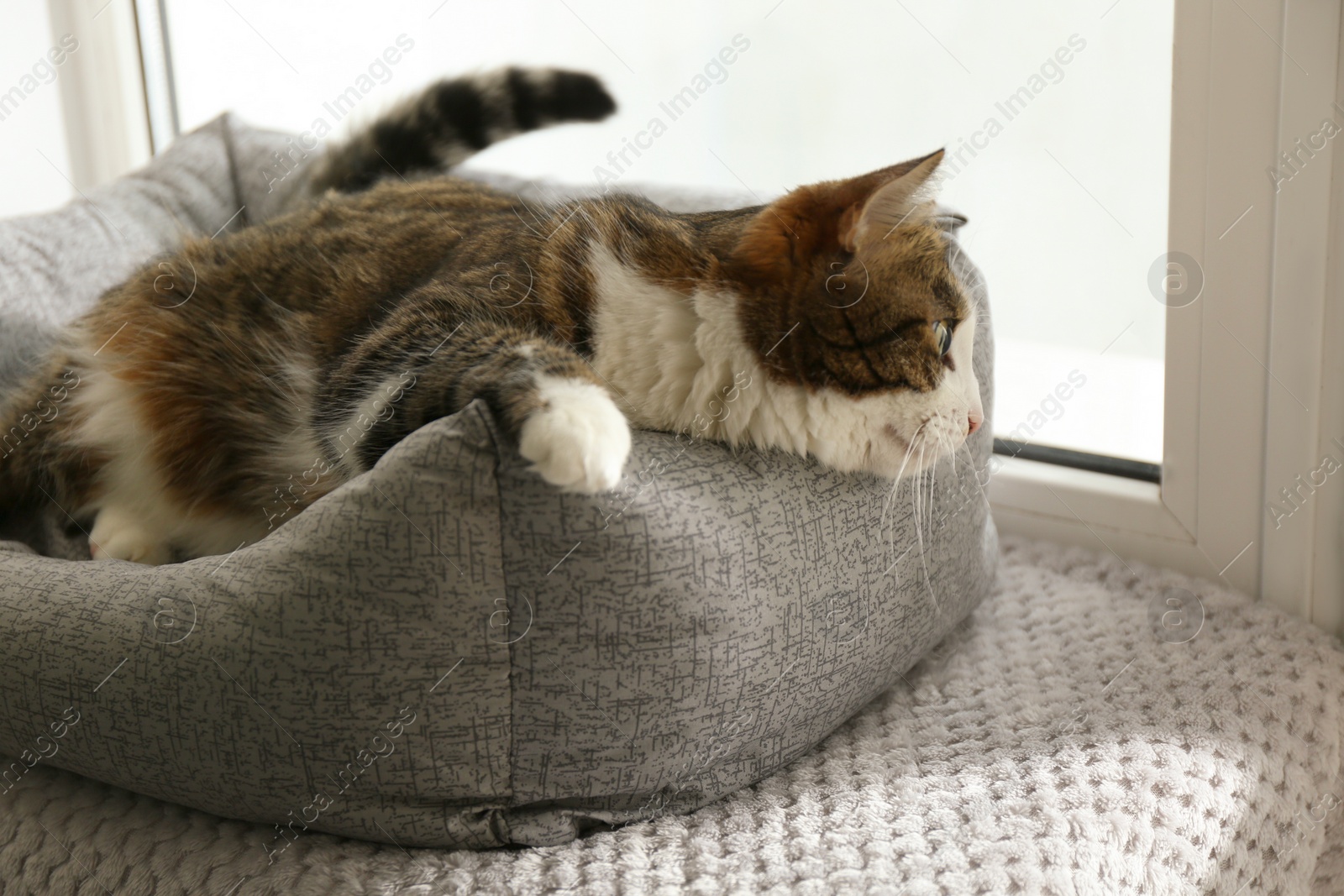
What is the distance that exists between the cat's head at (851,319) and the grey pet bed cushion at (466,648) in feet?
0.22

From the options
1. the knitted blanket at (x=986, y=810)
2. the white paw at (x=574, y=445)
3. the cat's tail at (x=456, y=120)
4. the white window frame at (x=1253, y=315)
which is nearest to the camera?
the white paw at (x=574, y=445)

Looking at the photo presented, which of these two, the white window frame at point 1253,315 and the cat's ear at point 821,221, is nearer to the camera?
the cat's ear at point 821,221

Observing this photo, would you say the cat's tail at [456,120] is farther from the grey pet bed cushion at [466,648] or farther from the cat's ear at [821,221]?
the grey pet bed cushion at [466,648]

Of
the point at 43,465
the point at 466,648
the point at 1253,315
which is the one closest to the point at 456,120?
the point at 43,465

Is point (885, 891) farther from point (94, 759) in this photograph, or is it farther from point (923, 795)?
point (94, 759)

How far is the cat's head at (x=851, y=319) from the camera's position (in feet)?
2.97

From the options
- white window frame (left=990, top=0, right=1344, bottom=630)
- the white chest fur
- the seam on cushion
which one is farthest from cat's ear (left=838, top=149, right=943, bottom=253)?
white window frame (left=990, top=0, right=1344, bottom=630)

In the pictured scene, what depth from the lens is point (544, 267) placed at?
3.26 feet

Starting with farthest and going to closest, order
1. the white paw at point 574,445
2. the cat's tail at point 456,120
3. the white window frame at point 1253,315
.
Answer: the cat's tail at point 456,120 < the white window frame at point 1253,315 < the white paw at point 574,445

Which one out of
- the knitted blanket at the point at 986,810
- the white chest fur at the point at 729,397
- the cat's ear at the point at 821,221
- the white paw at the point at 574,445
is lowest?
the knitted blanket at the point at 986,810

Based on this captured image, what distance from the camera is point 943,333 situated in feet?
3.20

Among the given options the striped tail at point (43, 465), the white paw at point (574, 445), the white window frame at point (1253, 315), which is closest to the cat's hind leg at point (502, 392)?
the white paw at point (574, 445)

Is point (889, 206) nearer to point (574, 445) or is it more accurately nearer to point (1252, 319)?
point (574, 445)

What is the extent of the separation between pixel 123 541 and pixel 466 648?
62 cm
